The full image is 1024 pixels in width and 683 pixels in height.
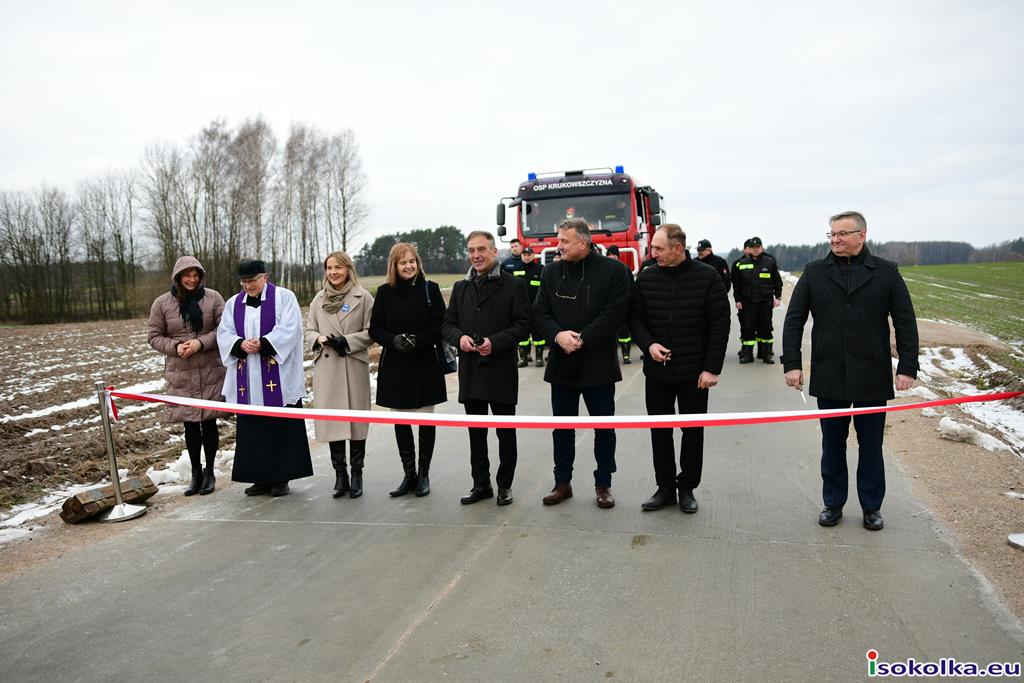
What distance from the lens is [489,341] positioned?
221 inches

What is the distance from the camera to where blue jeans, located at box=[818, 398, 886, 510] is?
16.0ft

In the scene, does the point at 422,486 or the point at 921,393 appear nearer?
the point at 422,486

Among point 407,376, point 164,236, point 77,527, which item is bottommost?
point 77,527

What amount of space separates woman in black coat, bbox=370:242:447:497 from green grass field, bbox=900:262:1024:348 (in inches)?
618

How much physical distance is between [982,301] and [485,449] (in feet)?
108

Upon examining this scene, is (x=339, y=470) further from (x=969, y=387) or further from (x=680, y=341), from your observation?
(x=969, y=387)

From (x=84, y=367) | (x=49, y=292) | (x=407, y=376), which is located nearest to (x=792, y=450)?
(x=407, y=376)

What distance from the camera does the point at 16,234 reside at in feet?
146

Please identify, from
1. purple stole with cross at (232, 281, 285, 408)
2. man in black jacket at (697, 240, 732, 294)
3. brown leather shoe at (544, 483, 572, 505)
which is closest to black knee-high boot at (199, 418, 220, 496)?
purple stole with cross at (232, 281, 285, 408)

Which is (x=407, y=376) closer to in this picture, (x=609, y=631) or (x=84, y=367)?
(x=609, y=631)

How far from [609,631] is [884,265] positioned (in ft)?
9.80

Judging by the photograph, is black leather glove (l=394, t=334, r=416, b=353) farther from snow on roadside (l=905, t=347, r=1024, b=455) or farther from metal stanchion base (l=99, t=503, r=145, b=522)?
snow on roadside (l=905, t=347, r=1024, b=455)

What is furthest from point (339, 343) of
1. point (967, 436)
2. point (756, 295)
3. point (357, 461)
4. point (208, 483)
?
point (756, 295)

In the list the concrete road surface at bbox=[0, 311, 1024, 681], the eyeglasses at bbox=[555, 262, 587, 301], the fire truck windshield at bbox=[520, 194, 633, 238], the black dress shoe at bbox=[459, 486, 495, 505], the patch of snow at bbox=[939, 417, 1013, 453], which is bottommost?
the concrete road surface at bbox=[0, 311, 1024, 681]
